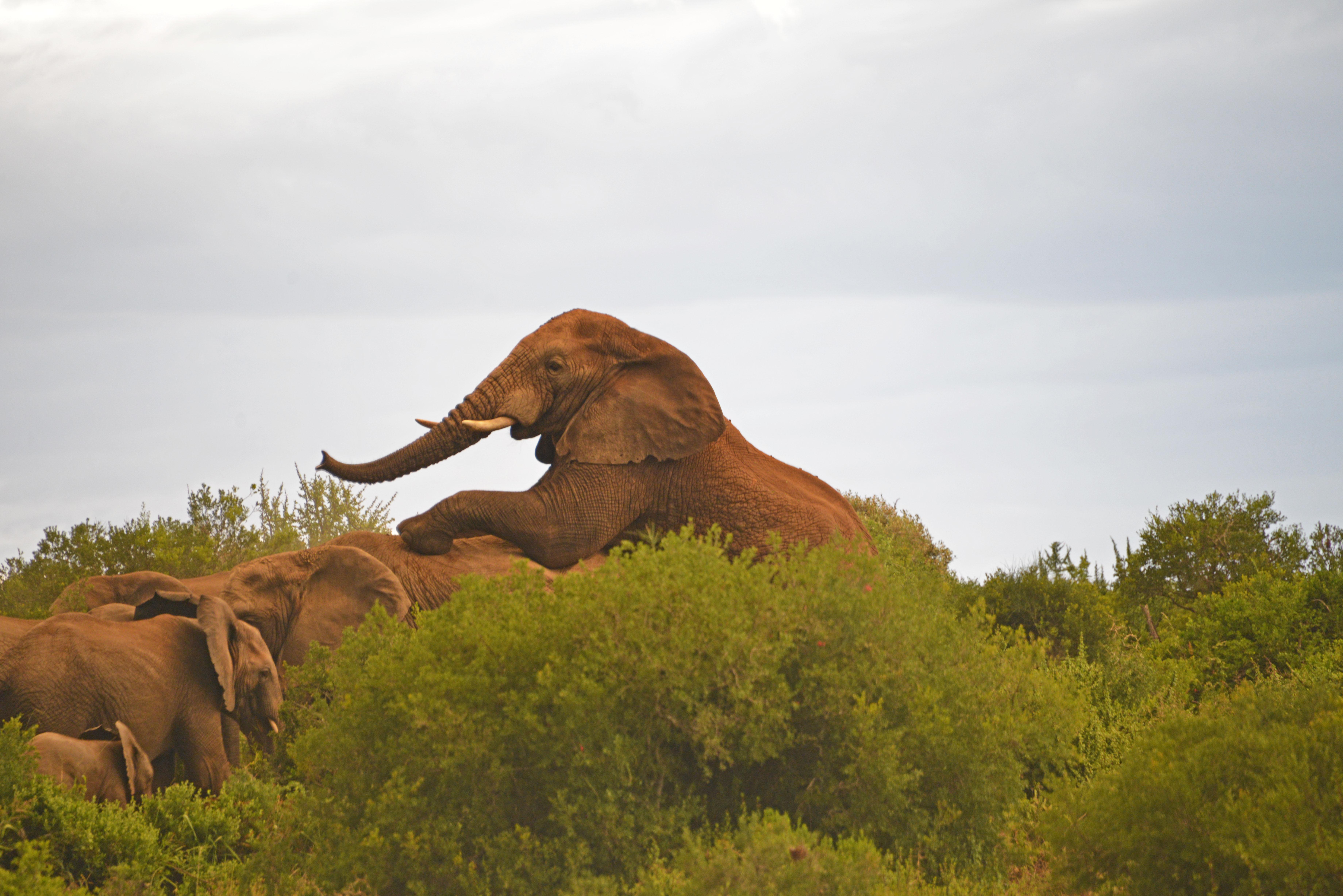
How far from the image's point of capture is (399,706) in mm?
7289

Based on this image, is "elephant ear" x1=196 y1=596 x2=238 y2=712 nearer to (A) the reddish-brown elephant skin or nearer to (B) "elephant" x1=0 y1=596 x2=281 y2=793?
(B) "elephant" x1=0 y1=596 x2=281 y2=793

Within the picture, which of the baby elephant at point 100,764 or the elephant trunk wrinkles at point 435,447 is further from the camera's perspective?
the elephant trunk wrinkles at point 435,447

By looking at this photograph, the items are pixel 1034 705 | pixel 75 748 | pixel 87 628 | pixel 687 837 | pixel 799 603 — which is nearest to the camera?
pixel 687 837

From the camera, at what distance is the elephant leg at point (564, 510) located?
11453 mm

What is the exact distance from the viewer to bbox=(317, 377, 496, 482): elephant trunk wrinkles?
11609mm

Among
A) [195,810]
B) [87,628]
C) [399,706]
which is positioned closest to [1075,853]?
[399,706]

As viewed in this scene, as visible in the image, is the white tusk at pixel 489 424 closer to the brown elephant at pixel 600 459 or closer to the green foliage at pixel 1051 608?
the brown elephant at pixel 600 459

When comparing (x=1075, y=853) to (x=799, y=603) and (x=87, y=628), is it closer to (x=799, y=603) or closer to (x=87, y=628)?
(x=799, y=603)

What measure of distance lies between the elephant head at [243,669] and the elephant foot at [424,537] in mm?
1596

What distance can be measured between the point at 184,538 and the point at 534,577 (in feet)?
57.8

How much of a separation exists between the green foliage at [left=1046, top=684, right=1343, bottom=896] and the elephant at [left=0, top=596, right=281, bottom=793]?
708 cm

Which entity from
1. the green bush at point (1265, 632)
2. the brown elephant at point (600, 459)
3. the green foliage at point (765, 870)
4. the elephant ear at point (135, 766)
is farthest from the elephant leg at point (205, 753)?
the green bush at point (1265, 632)

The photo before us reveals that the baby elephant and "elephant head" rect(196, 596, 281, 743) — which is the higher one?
"elephant head" rect(196, 596, 281, 743)

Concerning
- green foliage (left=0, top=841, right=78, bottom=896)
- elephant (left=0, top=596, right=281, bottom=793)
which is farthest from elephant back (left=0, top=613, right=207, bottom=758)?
green foliage (left=0, top=841, right=78, bottom=896)
